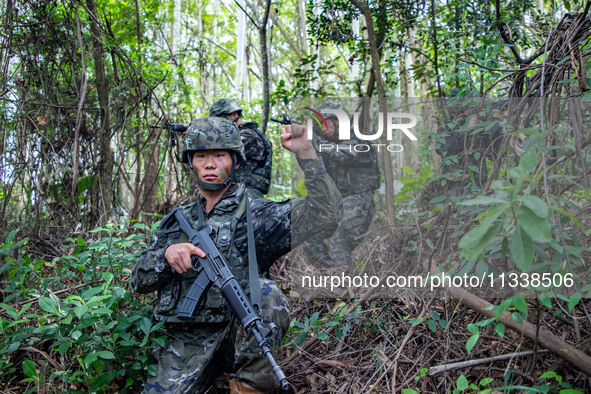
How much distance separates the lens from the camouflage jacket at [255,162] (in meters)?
4.43

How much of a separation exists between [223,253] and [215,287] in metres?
0.20

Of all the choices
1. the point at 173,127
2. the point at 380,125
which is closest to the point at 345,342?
the point at 380,125

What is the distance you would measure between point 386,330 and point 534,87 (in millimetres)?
1672

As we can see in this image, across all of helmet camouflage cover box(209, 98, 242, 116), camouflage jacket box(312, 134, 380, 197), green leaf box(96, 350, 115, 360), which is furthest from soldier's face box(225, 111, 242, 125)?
green leaf box(96, 350, 115, 360)

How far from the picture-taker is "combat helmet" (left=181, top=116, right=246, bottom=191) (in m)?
3.05

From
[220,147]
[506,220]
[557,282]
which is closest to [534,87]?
[557,282]

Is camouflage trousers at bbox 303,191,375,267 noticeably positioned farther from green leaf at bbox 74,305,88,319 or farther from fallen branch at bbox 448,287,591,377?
green leaf at bbox 74,305,88,319

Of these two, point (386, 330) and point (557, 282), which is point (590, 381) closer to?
point (557, 282)

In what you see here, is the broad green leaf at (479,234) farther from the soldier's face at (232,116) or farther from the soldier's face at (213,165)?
the soldier's face at (232,116)

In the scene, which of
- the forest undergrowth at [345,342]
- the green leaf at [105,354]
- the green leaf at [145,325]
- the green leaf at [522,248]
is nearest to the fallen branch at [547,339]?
the forest undergrowth at [345,342]

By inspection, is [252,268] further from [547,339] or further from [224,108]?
[224,108]

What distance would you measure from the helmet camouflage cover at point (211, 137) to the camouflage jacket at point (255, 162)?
1.25 meters

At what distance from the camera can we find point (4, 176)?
484 cm

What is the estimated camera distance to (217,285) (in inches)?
104
